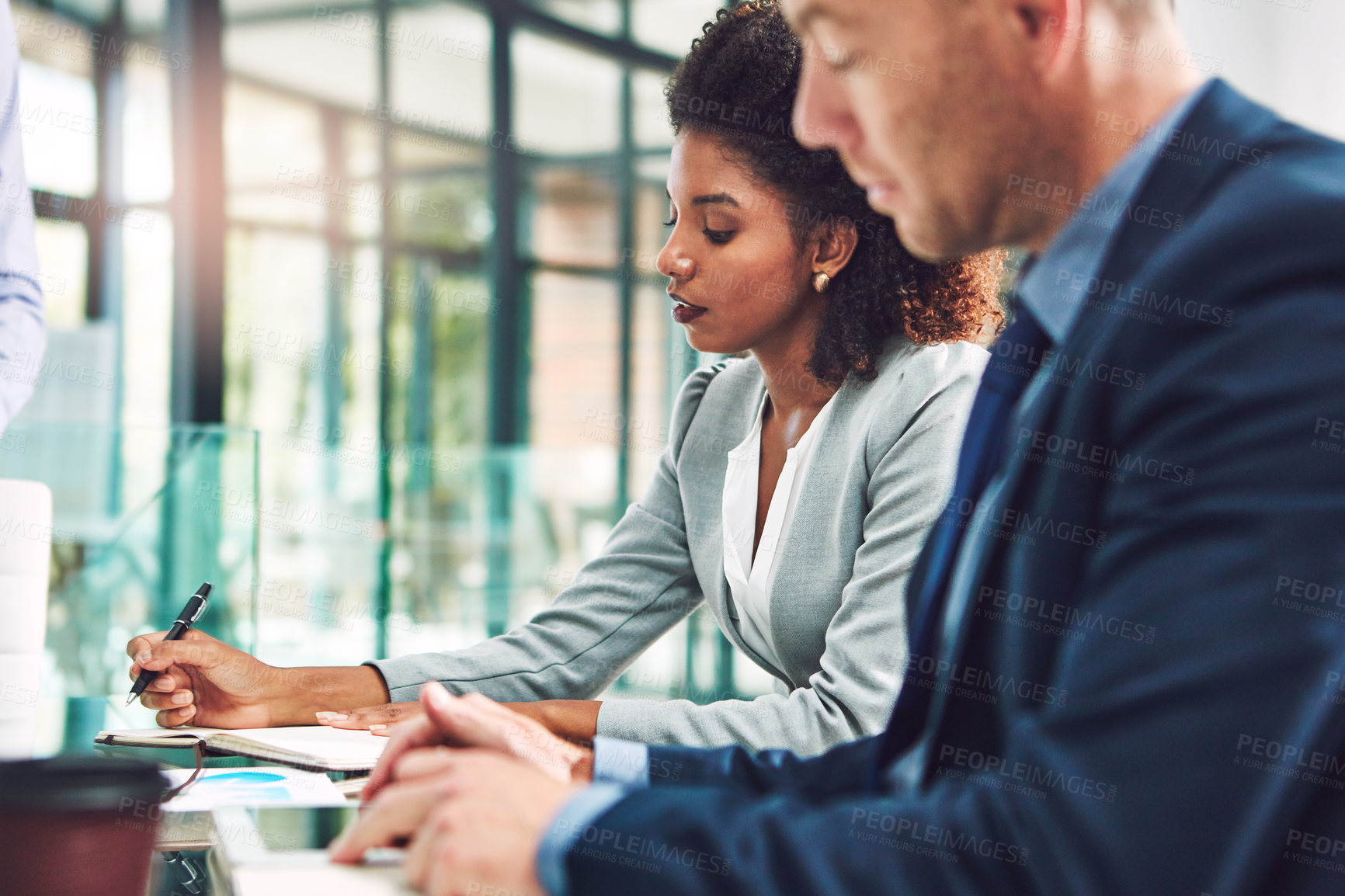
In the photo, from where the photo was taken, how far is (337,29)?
198 inches

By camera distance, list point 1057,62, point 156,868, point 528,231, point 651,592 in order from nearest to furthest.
→ point 1057,62 < point 156,868 < point 651,592 < point 528,231

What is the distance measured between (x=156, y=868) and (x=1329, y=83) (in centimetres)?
348

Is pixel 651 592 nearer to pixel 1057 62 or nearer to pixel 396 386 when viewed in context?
pixel 1057 62

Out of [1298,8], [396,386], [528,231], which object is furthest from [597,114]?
[1298,8]

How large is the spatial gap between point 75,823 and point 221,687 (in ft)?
2.73

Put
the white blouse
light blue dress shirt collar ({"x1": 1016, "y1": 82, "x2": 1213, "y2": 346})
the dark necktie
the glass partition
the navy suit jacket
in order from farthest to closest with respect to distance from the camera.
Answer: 1. the glass partition
2. the white blouse
3. the dark necktie
4. light blue dress shirt collar ({"x1": 1016, "y1": 82, "x2": 1213, "y2": 346})
5. the navy suit jacket

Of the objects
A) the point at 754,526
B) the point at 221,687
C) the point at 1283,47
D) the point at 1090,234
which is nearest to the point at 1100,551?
the point at 1090,234

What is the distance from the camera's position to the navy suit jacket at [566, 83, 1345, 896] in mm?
461

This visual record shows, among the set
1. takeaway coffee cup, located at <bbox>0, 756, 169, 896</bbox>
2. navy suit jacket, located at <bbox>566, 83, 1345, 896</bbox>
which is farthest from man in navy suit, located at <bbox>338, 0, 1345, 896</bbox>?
takeaway coffee cup, located at <bbox>0, 756, 169, 896</bbox>

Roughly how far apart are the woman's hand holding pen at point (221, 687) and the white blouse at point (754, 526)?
511 mm

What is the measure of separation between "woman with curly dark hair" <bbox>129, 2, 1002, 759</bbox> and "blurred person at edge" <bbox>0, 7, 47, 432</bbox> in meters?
0.57

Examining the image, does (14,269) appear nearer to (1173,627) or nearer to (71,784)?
(71,784)

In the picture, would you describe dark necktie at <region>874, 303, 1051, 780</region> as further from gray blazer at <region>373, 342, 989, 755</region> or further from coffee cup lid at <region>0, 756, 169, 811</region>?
coffee cup lid at <region>0, 756, 169, 811</region>

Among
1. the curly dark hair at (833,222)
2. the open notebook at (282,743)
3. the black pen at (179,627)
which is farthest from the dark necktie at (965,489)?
the black pen at (179,627)
